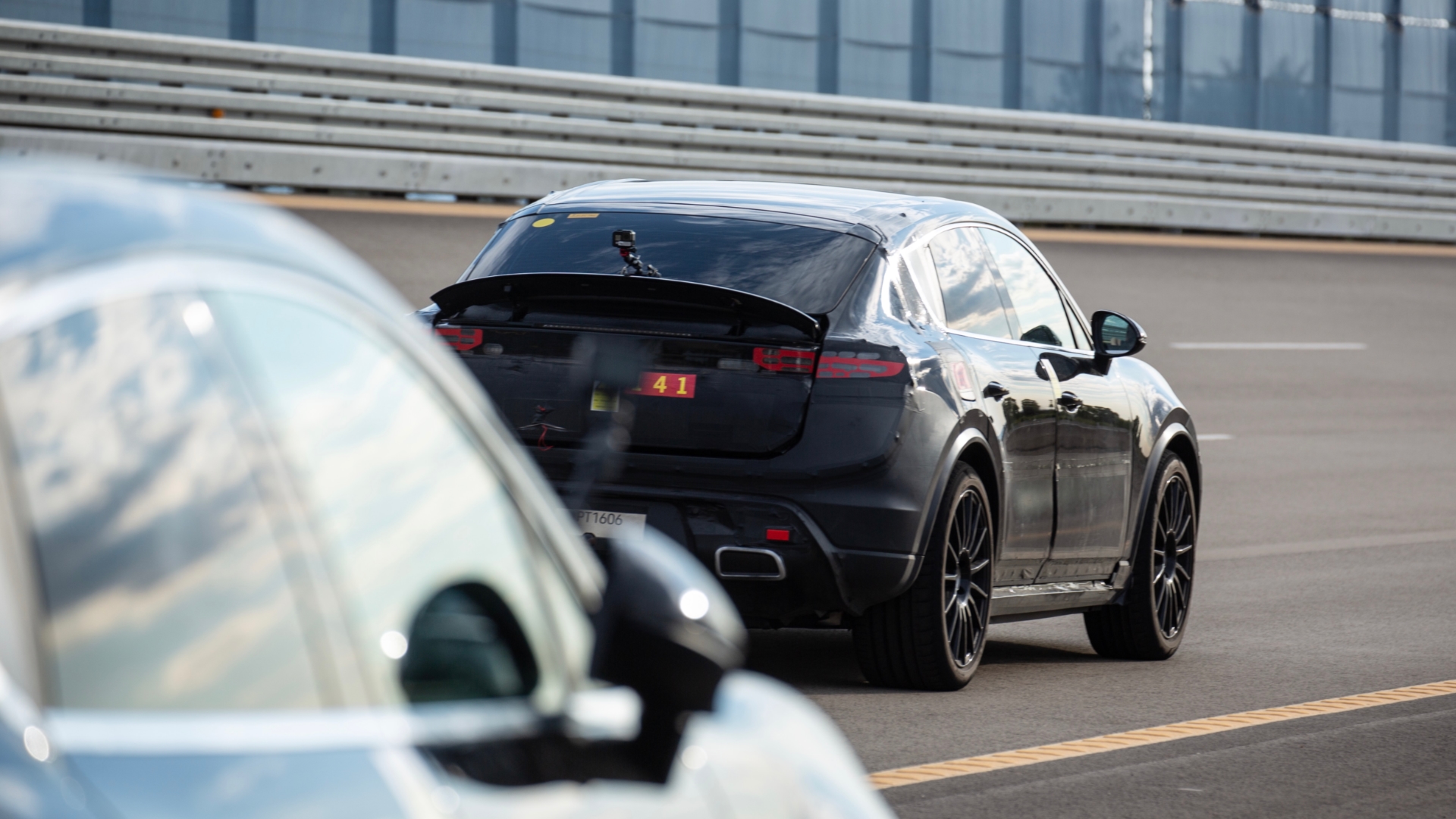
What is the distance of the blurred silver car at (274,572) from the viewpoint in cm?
149

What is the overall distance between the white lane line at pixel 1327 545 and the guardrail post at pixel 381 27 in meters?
15.4

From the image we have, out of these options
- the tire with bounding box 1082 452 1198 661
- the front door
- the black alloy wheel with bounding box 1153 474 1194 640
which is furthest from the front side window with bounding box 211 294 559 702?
the black alloy wheel with bounding box 1153 474 1194 640

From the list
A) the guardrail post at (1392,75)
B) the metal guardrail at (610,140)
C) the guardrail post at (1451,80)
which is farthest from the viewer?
the guardrail post at (1451,80)

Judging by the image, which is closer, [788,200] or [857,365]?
[857,365]

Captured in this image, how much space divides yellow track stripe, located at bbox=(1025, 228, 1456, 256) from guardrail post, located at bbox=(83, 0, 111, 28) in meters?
12.8

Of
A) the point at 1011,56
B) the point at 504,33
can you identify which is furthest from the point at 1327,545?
the point at 1011,56

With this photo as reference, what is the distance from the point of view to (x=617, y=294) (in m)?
6.97

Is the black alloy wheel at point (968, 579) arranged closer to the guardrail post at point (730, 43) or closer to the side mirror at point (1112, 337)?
the side mirror at point (1112, 337)

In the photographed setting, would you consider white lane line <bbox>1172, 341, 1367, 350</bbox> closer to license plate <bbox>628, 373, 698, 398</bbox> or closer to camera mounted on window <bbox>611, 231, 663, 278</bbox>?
camera mounted on window <bbox>611, 231, 663, 278</bbox>

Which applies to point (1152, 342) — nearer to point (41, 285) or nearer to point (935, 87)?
point (935, 87)

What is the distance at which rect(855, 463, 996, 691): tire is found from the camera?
702 cm

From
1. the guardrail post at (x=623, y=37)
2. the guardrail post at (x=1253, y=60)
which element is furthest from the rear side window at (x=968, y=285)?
the guardrail post at (x=1253, y=60)

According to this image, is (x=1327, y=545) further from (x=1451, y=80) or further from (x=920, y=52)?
(x=1451, y=80)

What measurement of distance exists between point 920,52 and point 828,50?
2214mm
